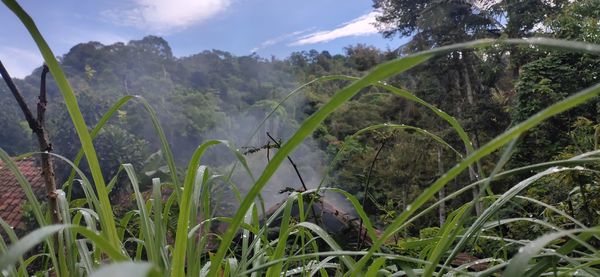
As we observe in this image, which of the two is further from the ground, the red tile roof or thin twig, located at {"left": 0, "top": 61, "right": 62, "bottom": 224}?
thin twig, located at {"left": 0, "top": 61, "right": 62, "bottom": 224}

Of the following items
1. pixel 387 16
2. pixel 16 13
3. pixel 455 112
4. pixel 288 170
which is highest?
pixel 387 16

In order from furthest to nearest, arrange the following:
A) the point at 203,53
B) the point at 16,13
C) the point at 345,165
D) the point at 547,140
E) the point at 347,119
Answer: the point at 203,53, the point at 347,119, the point at 345,165, the point at 547,140, the point at 16,13

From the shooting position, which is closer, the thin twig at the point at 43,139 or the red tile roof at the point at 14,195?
the thin twig at the point at 43,139

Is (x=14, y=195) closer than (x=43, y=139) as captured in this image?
No

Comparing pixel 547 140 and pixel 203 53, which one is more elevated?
pixel 203 53

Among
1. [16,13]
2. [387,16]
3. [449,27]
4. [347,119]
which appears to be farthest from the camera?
[387,16]

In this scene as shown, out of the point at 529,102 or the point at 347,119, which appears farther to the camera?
the point at 347,119

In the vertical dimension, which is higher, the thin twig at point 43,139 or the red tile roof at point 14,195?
the thin twig at point 43,139

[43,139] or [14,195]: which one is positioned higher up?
[43,139]

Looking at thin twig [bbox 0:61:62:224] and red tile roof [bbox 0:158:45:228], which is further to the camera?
red tile roof [bbox 0:158:45:228]

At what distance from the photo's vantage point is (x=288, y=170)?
7285 mm

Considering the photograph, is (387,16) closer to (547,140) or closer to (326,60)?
(326,60)

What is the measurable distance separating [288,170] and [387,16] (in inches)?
134

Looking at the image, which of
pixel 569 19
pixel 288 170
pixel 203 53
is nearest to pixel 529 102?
pixel 569 19
